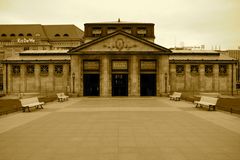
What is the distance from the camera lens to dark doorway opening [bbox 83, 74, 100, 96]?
41.6 metres

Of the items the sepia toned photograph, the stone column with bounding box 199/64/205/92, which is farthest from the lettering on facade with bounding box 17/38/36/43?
the stone column with bounding box 199/64/205/92

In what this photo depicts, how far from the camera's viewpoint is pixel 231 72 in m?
45.7

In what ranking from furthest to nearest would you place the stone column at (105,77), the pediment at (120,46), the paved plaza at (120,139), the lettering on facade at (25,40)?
the lettering on facade at (25,40) < the pediment at (120,46) < the stone column at (105,77) < the paved plaza at (120,139)

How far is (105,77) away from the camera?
40.9 metres

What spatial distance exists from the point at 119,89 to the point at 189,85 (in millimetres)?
12975

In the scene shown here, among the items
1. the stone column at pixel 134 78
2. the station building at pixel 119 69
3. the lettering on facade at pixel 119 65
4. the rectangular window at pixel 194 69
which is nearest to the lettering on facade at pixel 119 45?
the station building at pixel 119 69

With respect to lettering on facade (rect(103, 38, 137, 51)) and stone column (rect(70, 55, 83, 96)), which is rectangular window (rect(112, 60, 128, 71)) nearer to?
lettering on facade (rect(103, 38, 137, 51))

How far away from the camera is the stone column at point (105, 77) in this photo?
40781 mm

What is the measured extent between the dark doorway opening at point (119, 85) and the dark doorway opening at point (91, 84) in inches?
108

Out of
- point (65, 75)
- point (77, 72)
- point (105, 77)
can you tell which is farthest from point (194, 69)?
point (65, 75)

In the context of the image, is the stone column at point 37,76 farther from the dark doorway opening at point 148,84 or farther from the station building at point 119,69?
the dark doorway opening at point 148,84

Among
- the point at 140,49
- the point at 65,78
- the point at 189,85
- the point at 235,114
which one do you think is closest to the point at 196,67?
the point at 189,85

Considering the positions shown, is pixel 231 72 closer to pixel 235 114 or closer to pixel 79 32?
pixel 235 114

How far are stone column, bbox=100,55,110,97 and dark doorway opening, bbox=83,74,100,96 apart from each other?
103 cm
